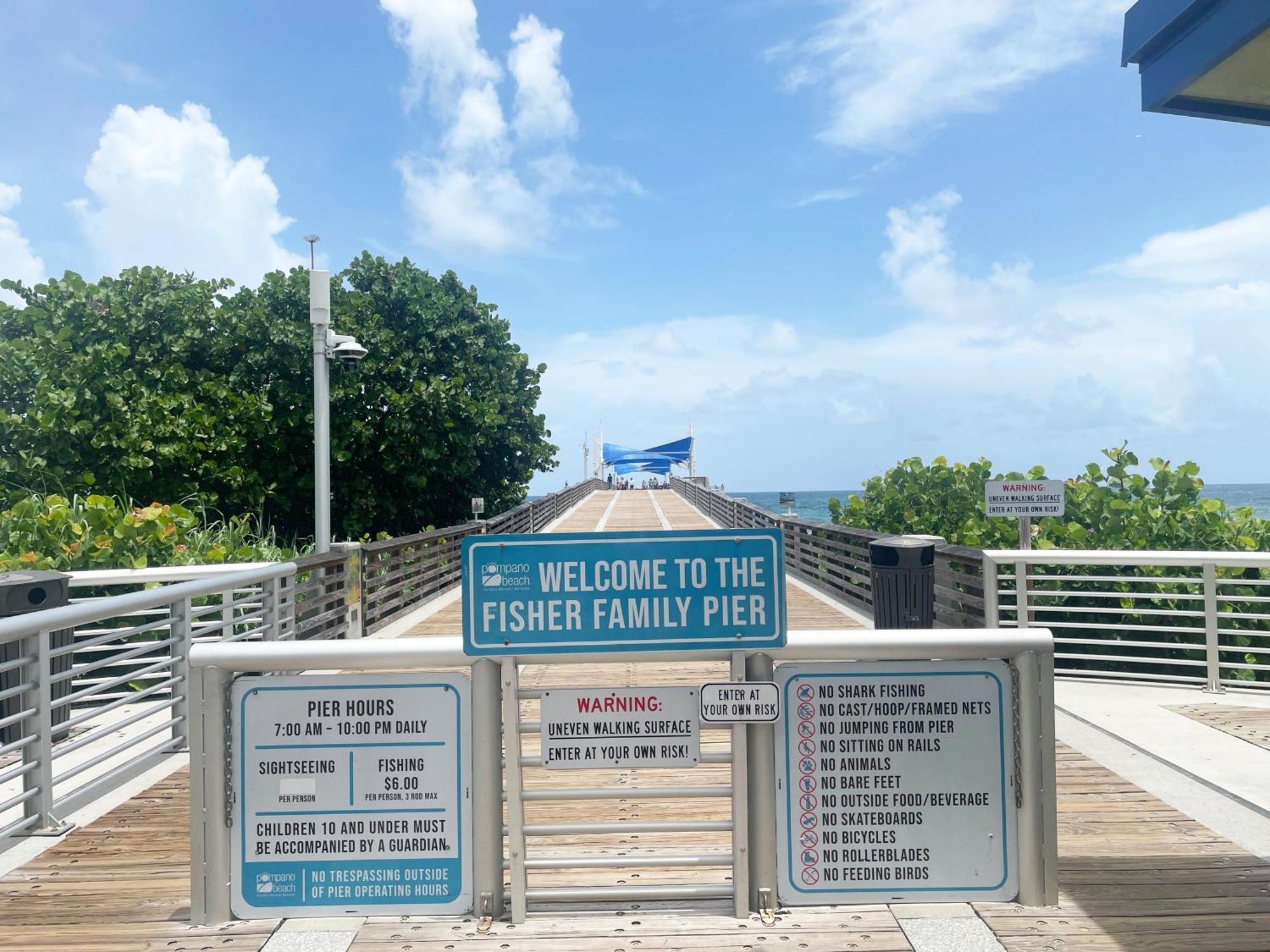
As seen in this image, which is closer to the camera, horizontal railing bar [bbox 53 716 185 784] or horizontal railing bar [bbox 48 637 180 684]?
horizontal railing bar [bbox 53 716 185 784]

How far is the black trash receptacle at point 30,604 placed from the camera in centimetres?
556

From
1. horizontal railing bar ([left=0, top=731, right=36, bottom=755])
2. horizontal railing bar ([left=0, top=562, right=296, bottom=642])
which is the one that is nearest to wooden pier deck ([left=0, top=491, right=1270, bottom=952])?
horizontal railing bar ([left=0, top=731, right=36, bottom=755])

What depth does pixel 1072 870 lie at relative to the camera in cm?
384

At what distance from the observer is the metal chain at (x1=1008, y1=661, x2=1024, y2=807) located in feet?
10.9

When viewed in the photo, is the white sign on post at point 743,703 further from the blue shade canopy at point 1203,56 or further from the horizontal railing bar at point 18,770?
the horizontal railing bar at point 18,770

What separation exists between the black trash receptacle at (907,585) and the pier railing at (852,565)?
0.25 meters

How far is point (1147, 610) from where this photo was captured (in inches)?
286

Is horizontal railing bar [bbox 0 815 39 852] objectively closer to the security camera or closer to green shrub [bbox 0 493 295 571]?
green shrub [bbox 0 493 295 571]

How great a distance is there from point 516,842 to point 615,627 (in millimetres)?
843

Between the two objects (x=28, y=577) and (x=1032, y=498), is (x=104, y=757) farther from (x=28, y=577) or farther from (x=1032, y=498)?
(x=1032, y=498)

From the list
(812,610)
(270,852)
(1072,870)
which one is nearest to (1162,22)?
(1072,870)

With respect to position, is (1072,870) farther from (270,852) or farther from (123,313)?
(123,313)

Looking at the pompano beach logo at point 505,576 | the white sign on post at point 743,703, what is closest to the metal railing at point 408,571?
the pompano beach logo at point 505,576

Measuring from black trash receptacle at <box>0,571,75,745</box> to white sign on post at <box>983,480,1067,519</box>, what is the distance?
7.27m
